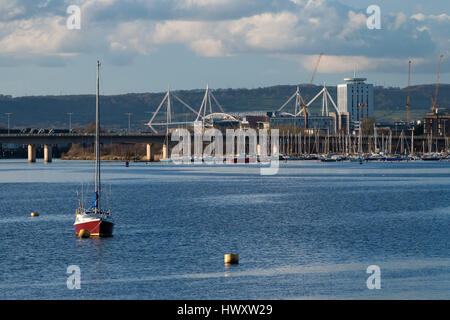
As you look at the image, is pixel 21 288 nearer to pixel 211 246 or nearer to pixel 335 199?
pixel 211 246

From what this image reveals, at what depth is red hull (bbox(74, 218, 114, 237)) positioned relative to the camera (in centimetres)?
5841

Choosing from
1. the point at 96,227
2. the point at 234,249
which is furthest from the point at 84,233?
the point at 234,249

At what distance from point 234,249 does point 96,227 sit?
10592 millimetres

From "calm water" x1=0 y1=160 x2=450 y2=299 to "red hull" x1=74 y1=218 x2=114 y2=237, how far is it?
0.92 metres

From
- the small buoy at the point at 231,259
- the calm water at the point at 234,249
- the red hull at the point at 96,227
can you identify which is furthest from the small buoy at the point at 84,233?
the small buoy at the point at 231,259

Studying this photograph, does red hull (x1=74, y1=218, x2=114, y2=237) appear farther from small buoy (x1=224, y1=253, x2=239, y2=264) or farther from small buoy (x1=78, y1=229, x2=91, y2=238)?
small buoy (x1=224, y1=253, x2=239, y2=264)

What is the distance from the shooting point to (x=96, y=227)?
5844cm

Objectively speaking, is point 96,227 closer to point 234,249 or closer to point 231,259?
point 234,249

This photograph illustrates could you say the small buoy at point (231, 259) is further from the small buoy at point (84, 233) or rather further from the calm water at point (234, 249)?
the small buoy at point (84, 233)

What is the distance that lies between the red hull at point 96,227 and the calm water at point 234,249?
92cm

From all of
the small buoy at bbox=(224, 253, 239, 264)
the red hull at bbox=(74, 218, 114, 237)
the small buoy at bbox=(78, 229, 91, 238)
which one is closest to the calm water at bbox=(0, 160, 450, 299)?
the small buoy at bbox=(224, 253, 239, 264)

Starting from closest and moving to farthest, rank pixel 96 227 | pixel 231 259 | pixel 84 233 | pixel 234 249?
1. pixel 231 259
2. pixel 234 249
3. pixel 96 227
4. pixel 84 233

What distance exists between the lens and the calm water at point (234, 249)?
133ft
